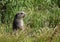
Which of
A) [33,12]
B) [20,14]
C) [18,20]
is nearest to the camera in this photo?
[20,14]

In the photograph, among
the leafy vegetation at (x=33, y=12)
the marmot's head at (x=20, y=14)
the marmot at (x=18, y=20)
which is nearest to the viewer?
the marmot at (x=18, y=20)

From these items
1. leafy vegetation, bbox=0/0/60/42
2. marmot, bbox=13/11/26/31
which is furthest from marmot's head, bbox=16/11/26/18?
leafy vegetation, bbox=0/0/60/42

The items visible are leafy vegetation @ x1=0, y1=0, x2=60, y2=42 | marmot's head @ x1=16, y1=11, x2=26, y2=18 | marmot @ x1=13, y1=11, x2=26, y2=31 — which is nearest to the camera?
marmot @ x1=13, y1=11, x2=26, y2=31

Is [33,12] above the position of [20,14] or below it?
below

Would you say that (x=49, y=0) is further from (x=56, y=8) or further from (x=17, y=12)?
(x=17, y=12)

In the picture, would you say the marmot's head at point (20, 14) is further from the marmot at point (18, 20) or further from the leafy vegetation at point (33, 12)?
the leafy vegetation at point (33, 12)

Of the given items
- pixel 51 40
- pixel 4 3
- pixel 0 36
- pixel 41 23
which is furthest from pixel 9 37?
pixel 4 3

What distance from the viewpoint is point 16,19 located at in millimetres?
10133

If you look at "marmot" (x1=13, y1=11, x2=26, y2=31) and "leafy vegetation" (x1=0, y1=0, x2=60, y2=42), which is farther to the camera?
"leafy vegetation" (x1=0, y1=0, x2=60, y2=42)

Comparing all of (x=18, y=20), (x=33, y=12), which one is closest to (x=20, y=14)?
(x=18, y=20)

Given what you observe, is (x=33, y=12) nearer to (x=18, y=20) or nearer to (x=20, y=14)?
(x=18, y=20)

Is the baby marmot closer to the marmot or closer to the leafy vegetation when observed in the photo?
the marmot

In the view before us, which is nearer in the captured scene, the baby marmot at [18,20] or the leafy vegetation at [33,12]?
the baby marmot at [18,20]

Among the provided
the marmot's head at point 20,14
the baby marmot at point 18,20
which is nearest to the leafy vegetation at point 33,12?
the baby marmot at point 18,20
